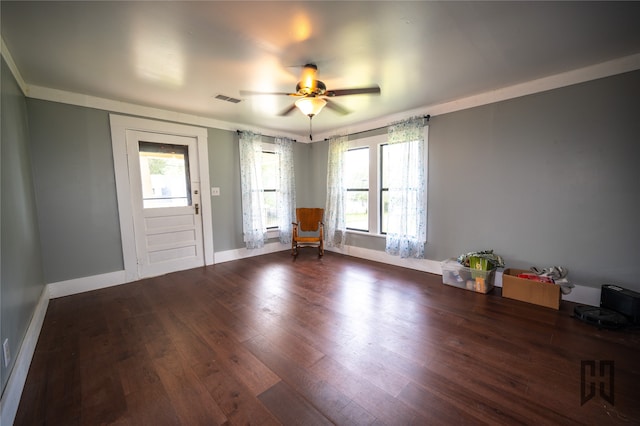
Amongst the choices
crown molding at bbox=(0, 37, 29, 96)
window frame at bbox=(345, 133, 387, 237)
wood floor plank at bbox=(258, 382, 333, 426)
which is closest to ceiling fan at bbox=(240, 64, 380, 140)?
window frame at bbox=(345, 133, 387, 237)

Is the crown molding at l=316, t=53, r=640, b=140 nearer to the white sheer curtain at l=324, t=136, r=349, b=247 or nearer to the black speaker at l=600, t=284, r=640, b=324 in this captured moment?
the white sheer curtain at l=324, t=136, r=349, b=247

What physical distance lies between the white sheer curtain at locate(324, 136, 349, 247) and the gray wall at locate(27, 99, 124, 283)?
3.31 m

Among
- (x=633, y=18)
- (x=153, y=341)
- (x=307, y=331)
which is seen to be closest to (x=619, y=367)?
(x=307, y=331)

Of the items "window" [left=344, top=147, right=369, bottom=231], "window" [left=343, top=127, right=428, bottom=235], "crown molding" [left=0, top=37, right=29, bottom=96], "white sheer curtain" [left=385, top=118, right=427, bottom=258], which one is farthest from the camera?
"window" [left=344, top=147, right=369, bottom=231]

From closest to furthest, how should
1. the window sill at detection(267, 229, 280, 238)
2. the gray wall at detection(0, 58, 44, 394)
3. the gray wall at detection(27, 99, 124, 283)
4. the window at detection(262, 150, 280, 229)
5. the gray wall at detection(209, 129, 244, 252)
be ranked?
the gray wall at detection(0, 58, 44, 394), the gray wall at detection(27, 99, 124, 283), the gray wall at detection(209, 129, 244, 252), the window at detection(262, 150, 280, 229), the window sill at detection(267, 229, 280, 238)

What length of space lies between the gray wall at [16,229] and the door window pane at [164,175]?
3.55 ft

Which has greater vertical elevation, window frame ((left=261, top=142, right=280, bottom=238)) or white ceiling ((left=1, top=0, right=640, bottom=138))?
white ceiling ((left=1, top=0, right=640, bottom=138))

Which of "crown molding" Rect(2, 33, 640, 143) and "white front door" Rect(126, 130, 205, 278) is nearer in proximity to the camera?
"crown molding" Rect(2, 33, 640, 143)

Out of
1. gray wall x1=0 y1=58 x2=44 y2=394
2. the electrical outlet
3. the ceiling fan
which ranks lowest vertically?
the electrical outlet

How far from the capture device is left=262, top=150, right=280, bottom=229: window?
4.87 metres

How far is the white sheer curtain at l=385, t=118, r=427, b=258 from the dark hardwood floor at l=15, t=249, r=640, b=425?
93cm

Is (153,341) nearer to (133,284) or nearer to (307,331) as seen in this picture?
(307,331)

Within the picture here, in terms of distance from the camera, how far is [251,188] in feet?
14.8

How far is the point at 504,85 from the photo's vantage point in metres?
2.88
